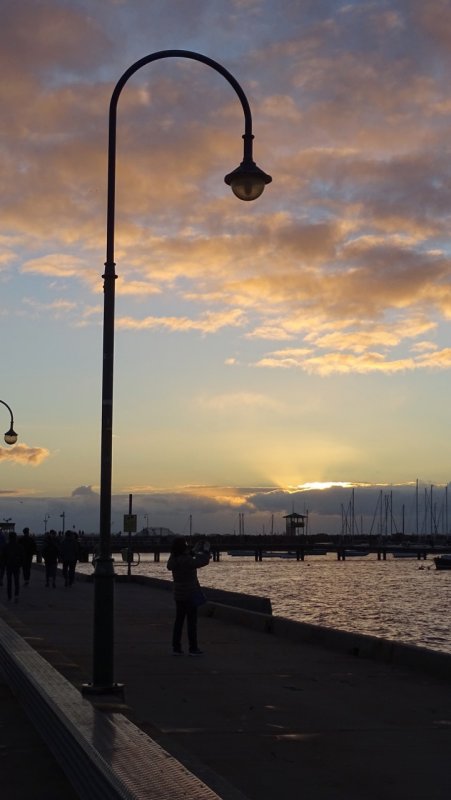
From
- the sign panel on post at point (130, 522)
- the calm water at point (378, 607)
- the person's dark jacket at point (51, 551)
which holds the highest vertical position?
the sign panel on post at point (130, 522)

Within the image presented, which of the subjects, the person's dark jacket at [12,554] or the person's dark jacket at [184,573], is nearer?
the person's dark jacket at [184,573]

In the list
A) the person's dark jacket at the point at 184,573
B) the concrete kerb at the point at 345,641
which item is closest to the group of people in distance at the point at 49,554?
the concrete kerb at the point at 345,641

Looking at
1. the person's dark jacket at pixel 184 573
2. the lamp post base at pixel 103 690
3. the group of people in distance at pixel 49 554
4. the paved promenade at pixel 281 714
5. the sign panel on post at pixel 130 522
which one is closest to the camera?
the paved promenade at pixel 281 714

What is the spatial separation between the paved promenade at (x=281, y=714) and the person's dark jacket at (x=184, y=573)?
3.23ft

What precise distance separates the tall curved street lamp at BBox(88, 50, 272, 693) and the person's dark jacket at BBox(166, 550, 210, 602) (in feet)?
13.5

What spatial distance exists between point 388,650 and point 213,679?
10.1ft

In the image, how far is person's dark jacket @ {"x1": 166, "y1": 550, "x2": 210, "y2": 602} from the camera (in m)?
15.7

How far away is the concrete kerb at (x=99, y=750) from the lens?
6273mm

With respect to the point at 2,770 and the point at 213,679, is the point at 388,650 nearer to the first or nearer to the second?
the point at 213,679

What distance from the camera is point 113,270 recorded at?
12086 mm

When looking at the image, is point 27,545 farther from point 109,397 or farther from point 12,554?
point 109,397

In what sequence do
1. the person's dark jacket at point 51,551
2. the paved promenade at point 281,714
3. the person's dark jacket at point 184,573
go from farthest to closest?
the person's dark jacket at point 51,551, the person's dark jacket at point 184,573, the paved promenade at point 281,714

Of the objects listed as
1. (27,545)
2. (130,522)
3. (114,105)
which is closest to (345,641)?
(114,105)

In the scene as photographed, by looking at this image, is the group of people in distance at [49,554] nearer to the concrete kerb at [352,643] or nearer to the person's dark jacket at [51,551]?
the person's dark jacket at [51,551]
